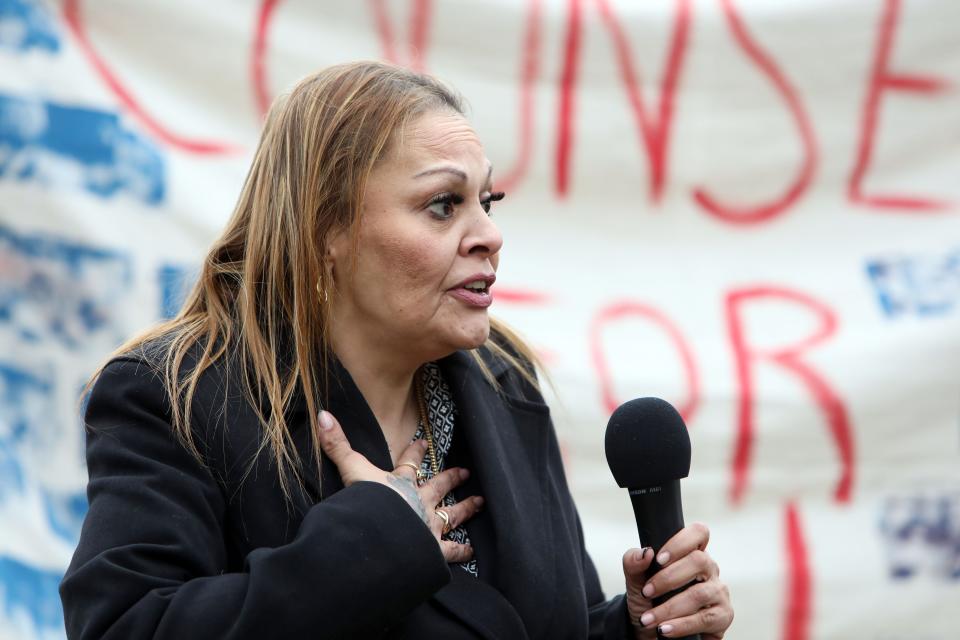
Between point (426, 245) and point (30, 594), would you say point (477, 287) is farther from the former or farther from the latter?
point (30, 594)

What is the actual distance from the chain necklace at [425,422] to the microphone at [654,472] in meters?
0.31

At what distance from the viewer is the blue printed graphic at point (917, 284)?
3135 millimetres

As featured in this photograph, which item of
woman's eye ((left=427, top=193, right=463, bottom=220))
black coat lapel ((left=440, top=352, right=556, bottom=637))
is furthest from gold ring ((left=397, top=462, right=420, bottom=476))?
woman's eye ((left=427, top=193, right=463, bottom=220))

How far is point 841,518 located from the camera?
3102mm

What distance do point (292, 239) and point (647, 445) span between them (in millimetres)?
606

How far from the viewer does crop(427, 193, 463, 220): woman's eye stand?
1.77 meters

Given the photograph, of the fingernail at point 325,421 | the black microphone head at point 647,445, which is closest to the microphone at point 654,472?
the black microphone head at point 647,445

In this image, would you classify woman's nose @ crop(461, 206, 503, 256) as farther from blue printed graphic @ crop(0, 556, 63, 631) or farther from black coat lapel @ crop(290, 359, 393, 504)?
blue printed graphic @ crop(0, 556, 63, 631)

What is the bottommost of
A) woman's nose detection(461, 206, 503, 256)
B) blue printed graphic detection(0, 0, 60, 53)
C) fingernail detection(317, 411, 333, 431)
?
fingernail detection(317, 411, 333, 431)

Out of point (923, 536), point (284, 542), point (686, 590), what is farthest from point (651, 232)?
point (284, 542)

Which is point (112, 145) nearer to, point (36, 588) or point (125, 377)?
point (36, 588)

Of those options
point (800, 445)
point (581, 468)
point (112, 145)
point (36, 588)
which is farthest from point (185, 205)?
point (800, 445)

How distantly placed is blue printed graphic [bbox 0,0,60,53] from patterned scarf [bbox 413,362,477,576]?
63.8 inches

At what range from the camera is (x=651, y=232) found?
10.6 feet
